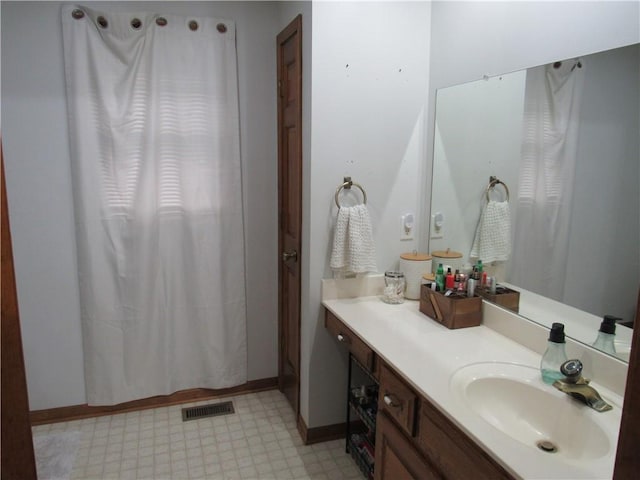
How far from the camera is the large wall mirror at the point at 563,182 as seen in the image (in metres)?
1.33

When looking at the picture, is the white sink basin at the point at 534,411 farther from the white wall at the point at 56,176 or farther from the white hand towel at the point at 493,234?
the white wall at the point at 56,176

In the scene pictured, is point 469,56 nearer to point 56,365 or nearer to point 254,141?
point 254,141

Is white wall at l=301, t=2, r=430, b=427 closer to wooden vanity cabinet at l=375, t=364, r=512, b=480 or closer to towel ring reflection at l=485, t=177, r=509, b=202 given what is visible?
towel ring reflection at l=485, t=177, r=509, b=202

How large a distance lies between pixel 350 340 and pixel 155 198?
1353mm

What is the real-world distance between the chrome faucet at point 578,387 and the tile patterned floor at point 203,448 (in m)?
1.21

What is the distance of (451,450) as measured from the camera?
1.24 metres

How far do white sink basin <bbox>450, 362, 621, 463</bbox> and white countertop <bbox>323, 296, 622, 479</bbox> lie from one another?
1 cm

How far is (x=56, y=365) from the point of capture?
8.22ft

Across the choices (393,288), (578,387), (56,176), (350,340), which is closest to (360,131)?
(393,288)

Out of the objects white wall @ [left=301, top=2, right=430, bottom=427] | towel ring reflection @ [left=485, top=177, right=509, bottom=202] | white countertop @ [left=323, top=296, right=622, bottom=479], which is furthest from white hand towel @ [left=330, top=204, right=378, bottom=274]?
towel ring reflection @ [left=485, top=177, right=509, bottom=202]

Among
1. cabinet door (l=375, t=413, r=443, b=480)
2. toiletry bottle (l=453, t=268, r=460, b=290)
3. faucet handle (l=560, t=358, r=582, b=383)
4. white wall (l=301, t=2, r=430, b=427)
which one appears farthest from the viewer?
white wall (l=301, t=2, r=430, b=427)

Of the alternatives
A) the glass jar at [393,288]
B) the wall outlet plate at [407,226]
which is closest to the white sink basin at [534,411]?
the glass jar at [393,288]

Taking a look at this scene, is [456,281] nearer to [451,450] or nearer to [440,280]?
[440,280]

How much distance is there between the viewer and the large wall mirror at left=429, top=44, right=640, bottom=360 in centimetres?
133
